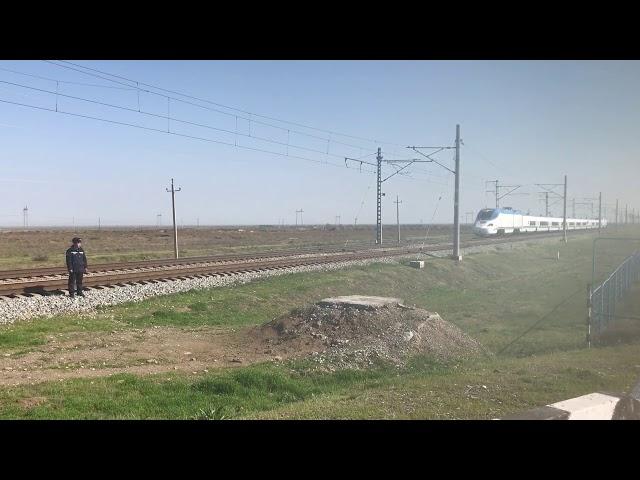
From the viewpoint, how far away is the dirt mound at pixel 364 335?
443 inches

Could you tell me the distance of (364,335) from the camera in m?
12.4

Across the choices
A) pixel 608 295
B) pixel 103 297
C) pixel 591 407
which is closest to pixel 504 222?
pixel 608 295

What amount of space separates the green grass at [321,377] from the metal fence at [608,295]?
0.64 m

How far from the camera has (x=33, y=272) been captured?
2055cm

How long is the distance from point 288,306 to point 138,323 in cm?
565

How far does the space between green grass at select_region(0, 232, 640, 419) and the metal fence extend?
639 mm

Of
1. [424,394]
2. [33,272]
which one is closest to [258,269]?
[33,272]

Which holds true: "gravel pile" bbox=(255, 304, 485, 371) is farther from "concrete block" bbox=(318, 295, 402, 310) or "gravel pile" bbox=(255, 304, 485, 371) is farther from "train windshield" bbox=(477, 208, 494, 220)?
"train windshield" bbox=(477, 208, 494, 220)

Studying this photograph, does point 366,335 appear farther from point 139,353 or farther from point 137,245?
point 137,245

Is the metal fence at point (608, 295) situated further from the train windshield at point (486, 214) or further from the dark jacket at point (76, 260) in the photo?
the train windshield at point (486, 214)
